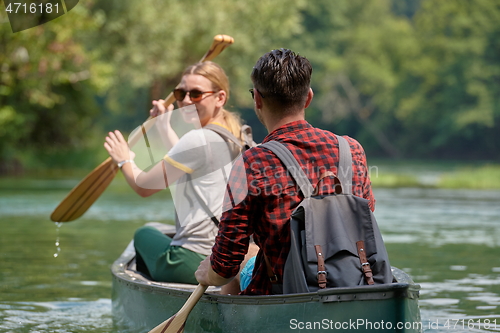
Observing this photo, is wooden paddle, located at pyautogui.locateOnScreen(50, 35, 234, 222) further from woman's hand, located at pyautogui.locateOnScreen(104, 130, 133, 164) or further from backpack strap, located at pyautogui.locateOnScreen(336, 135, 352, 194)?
backpack strap, located at pyautogui.locateOnScreen(336, 135, 352, 194)

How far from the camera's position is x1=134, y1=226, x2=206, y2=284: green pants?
3945mm

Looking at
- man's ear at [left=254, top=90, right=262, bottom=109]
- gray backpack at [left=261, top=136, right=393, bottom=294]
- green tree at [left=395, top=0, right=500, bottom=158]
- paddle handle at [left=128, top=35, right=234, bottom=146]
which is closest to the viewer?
gray backpack at [left=261, top=136, right=393, bottom=294]

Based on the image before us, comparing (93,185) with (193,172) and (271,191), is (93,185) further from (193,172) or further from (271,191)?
(271,191)

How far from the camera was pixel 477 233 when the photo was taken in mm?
9969

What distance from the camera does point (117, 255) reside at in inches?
313

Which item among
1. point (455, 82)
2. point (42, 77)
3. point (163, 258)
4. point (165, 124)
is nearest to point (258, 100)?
point (163, 258)

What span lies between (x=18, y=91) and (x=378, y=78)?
2982 centimetres

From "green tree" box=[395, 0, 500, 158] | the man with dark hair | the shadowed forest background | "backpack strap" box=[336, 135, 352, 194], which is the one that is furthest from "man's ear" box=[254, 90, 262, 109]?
"green tree" box=[395, 0, 500, 158]

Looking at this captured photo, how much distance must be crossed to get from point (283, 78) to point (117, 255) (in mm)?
5596

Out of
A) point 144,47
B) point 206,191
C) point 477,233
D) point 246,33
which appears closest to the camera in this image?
point 206,191

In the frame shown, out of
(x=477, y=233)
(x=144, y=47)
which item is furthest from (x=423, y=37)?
(x=477, y=233)

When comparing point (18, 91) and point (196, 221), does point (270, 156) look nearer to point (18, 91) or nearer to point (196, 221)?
point (196, 221)

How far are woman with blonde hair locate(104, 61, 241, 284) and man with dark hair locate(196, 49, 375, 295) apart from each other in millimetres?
920

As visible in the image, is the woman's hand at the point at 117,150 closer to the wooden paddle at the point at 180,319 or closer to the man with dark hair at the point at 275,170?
the wooden paddle at the point at 180,319
